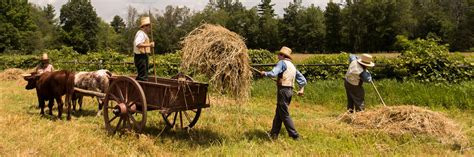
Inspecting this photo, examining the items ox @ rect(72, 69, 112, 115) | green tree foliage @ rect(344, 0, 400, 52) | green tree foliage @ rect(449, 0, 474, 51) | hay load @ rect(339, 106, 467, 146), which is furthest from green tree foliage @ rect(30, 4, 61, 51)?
hay load @ rect(339, 106, 467, 146)

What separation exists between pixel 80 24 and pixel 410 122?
216ft

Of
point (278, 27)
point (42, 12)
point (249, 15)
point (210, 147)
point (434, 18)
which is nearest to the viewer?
point (210, 147)

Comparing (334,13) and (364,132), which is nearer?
(364,132)

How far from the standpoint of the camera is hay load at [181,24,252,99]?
6.75m

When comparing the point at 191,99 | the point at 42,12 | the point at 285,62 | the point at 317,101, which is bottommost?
the point at 317,101

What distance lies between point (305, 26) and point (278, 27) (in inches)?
180

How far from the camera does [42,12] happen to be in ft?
302

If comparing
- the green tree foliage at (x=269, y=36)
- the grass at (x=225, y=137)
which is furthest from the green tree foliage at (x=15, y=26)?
the grass at (x=225, y=137)

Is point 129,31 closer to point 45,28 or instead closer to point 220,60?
point 45,28

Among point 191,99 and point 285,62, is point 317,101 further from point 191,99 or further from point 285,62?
point 191,99

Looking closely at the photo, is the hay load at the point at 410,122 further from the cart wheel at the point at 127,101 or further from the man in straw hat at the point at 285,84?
the cart wheel at the point at 127,101

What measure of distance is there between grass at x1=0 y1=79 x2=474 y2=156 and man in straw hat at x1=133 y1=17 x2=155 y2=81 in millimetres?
1159

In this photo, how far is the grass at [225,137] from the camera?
6891mm

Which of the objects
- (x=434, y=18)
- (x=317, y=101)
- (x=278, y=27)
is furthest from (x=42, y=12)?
(x=317, y=101)
